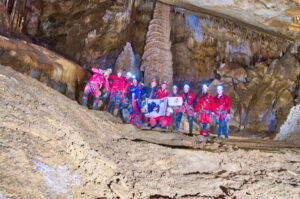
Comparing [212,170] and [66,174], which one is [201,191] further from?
[66,174]

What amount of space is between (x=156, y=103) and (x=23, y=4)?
719 centimetres

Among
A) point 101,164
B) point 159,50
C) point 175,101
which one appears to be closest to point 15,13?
point 159,50

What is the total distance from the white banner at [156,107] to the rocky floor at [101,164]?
2.46m

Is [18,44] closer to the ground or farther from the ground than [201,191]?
farther from the ground

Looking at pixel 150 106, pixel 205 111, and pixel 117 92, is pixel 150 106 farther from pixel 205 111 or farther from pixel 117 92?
pixel 205 111

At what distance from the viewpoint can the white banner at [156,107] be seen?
19.9 ft

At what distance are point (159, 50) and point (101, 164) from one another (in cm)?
724

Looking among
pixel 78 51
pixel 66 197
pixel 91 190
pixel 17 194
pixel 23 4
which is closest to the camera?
pixel 17 194

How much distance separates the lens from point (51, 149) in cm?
213

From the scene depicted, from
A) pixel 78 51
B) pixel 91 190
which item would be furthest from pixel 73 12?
pixel 91 190

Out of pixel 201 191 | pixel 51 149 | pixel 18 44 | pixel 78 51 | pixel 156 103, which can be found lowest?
pixel 201 191

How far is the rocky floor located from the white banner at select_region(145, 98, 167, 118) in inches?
96.7

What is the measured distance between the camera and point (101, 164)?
7.84ft

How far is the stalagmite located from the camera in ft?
29.1
